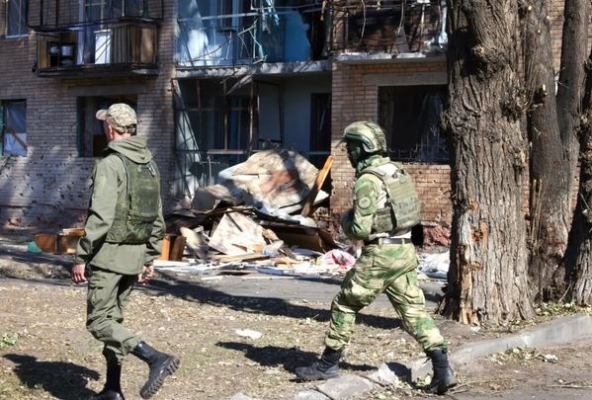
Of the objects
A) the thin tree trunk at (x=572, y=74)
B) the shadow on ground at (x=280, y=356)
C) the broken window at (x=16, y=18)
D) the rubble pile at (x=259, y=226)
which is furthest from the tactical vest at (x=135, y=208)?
the broken window at (x=16, y=18)

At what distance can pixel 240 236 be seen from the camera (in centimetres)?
1620

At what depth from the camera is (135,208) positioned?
5496 millimetres

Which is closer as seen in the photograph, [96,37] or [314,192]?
[314,192]

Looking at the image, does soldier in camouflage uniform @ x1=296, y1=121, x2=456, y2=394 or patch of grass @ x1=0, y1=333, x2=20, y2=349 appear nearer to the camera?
soldier in camouflage uniform @ x1=296, y1=121, x2=456, y2=394

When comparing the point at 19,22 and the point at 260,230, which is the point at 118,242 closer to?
the point at 260,230

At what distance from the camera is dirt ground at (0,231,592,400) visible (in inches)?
243

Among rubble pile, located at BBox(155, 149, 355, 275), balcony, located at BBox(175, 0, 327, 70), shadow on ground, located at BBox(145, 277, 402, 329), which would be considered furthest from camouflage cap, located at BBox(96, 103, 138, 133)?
balcony, located at BBox(175, 0, 327, 70)

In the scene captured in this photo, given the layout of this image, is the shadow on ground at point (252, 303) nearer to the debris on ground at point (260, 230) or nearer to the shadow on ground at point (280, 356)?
the shadow on ground at point (280, 356)

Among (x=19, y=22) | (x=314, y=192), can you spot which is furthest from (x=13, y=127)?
(x=314, y=192)

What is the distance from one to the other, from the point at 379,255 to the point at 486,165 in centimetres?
227

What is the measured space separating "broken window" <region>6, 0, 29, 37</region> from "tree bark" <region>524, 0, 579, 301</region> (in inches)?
647

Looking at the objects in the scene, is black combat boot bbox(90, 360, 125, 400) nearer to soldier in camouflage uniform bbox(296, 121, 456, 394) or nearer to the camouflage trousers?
soldier in camouflage uniform bbox(296, 121, 456, 394)

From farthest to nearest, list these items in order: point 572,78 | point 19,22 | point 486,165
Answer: point 19,22, point 572,78, point 486,165

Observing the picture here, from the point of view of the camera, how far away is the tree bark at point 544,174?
30.8ft
